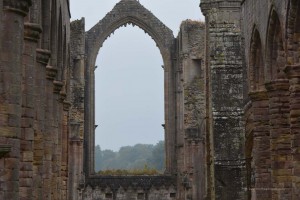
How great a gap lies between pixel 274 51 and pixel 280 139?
1.60 meters

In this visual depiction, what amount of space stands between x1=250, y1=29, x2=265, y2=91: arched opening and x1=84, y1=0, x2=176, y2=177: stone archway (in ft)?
40.9

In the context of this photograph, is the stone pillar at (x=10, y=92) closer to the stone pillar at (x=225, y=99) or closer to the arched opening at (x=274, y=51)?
the stone pillar at (x=225, y=99)

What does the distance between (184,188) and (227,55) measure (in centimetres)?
1362

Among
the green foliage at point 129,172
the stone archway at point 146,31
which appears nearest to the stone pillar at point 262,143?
the stone archway at point 146,31

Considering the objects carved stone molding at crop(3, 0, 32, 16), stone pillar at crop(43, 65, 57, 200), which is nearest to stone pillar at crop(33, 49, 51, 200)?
stone pillar at crop(43, 65, 57, 200)

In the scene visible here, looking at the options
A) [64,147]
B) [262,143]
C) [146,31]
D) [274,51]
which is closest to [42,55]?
[274,51]

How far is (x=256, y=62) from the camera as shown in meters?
13.5

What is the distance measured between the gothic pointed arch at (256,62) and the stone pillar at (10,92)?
6.88 metres

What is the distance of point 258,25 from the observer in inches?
509

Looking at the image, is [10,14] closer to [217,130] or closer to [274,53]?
[217,130]

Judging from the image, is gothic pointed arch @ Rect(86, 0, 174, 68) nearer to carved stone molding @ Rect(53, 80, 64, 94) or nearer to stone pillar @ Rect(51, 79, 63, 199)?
stone pillar @ Rect(51, 79, 63, 199)

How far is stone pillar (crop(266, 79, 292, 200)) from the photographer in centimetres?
1177

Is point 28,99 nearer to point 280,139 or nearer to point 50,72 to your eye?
point 50,72

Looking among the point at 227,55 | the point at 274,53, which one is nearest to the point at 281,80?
the point at 274,53
